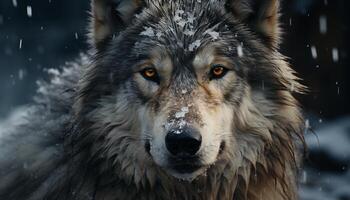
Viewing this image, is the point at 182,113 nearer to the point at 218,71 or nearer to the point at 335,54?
the point at 218,71

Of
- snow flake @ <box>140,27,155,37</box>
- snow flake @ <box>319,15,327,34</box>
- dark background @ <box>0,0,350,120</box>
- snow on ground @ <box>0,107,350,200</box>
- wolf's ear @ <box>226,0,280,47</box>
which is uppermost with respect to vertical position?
wolf's ear @ <box>226,0,280,47</box>

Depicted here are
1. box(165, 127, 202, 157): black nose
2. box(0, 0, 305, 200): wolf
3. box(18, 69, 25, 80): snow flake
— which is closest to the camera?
box(165, 127, 202, 157): black nose

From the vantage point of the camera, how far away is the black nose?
151 inches

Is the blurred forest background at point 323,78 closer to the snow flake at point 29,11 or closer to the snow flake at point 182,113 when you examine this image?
the snow flake at point 29,11

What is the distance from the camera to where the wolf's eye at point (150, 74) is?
4.27 m

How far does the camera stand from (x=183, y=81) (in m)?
4.18

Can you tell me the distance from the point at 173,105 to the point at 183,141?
0.91 ft

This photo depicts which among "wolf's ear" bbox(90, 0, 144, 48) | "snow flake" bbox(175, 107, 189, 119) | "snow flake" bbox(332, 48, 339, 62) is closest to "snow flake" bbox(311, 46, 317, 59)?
"snow flake" bbox(332, 48, 339, 62)

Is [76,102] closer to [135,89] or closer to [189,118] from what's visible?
[135,89]

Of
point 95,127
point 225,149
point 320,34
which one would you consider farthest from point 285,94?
point 320,34

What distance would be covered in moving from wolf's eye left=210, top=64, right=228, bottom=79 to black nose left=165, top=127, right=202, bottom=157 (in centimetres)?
52

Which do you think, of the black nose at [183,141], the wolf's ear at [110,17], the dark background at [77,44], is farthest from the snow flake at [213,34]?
the dark background at [77,44]

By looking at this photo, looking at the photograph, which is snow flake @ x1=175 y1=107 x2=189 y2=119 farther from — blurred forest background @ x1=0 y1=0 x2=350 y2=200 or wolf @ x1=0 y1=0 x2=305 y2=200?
blurred forest background @ x1=0 y1=0 x2=350 y2=200

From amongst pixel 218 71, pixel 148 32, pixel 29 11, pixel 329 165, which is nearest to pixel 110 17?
pixel 148 32
